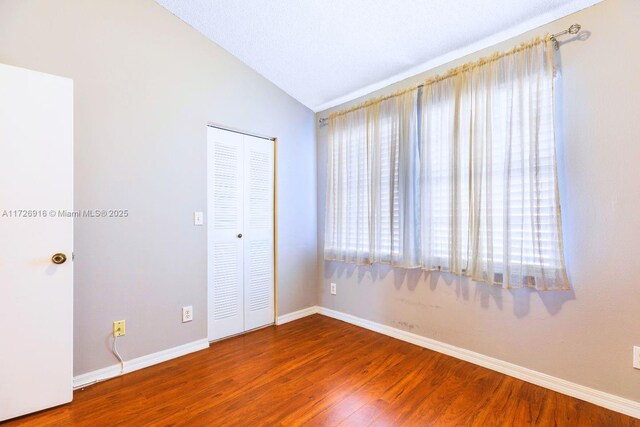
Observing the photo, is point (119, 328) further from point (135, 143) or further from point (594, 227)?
point (594, 227)

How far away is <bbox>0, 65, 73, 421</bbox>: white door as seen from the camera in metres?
1.69

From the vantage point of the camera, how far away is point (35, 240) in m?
1.76

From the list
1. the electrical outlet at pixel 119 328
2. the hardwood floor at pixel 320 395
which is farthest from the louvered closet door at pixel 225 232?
the electrical outlet at pixel 119 328

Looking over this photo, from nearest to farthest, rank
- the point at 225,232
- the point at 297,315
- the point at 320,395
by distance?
the point at 320,395 < the point at 225,232 < the point at 297,315

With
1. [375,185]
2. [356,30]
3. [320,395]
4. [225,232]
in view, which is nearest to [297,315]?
[225,232]

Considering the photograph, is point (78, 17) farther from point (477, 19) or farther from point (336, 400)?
point (336, 400)

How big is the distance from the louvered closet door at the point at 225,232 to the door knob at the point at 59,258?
1053mm

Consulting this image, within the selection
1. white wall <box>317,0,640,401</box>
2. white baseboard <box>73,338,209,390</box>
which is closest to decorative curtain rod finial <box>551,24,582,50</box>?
white wall <box>317,0,640,401</box>

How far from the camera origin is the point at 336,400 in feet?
6.11

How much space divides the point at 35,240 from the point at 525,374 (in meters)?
3.31

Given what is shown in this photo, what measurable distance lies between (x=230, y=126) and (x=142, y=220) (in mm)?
1160

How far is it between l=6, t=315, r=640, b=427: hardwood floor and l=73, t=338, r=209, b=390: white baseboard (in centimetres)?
6

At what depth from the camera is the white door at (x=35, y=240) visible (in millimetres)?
1688

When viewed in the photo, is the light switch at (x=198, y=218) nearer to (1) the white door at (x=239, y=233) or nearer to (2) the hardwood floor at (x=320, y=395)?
(1) the white door at (x=239, y=233)
